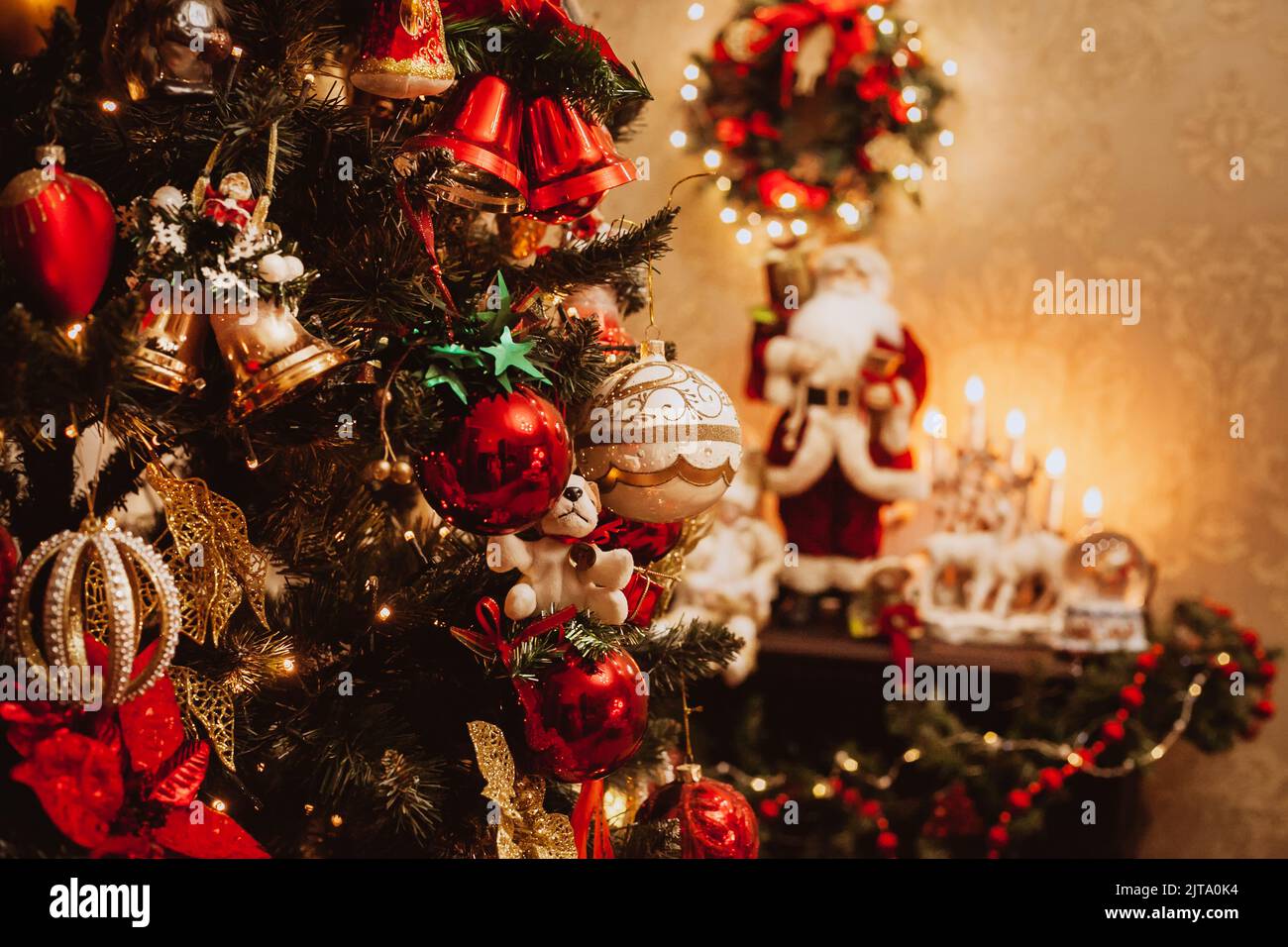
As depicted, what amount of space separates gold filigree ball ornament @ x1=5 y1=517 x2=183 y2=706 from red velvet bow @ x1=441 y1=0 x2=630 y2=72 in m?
0.55

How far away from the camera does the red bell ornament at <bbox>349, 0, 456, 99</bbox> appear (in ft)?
2.84

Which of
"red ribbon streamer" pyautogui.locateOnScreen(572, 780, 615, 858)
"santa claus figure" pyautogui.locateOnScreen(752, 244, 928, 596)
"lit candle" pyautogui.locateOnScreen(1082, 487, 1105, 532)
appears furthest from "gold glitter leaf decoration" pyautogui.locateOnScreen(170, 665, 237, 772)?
"lit candle" pyautogui.locateOnScreen(1082, 487, 1105, 532)

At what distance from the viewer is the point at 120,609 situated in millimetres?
694

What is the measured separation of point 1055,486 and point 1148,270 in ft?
1.99

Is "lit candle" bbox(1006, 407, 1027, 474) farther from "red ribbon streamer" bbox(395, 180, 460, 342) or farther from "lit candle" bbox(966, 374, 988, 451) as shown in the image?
"red ribbon streamer" bbox(395, 180, 460, 342)

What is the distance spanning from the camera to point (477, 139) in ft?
2.89

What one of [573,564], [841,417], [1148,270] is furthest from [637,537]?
[1148,270]

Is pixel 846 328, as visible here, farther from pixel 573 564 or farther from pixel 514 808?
pixel 514 808

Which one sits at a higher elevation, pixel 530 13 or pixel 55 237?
pixel 530 13

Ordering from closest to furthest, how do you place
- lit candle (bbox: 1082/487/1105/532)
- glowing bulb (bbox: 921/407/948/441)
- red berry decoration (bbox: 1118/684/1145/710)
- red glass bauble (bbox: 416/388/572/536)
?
red glass bauble (bbox: 416/388/572/536)
red berry decoration (bbox: 1118/684/1145/710)
lit candle (bbox: 1082/487/1105/532)
glowing bulb (bbox: 921/407/948/441)

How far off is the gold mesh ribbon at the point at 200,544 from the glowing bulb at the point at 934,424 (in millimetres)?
1928

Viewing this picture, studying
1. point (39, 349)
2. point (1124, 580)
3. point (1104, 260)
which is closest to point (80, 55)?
point (39, 349)
